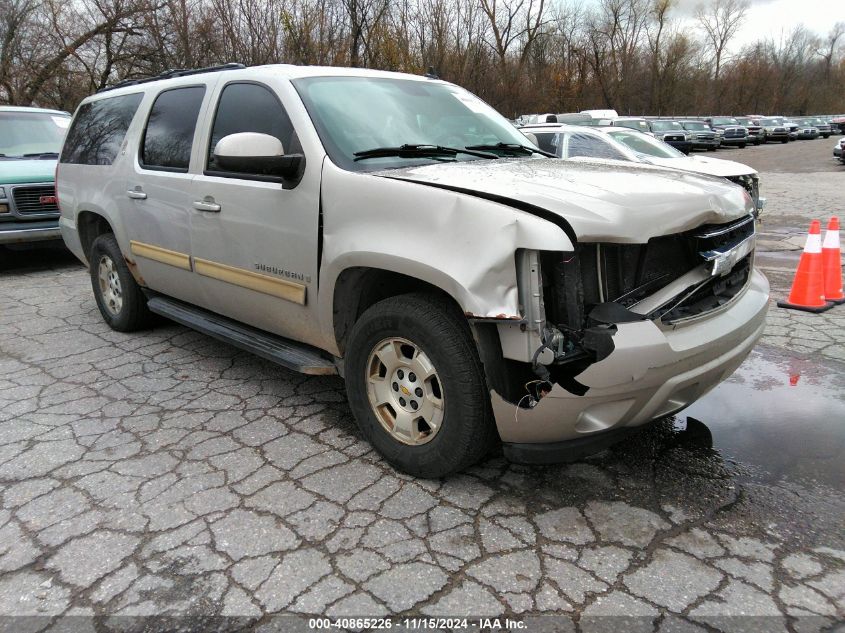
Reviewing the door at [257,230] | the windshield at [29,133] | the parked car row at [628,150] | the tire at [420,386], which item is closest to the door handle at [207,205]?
the door at [257,230]

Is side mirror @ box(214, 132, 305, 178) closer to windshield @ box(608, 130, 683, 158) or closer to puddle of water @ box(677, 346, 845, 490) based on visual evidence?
Result: puddle of water @ box(677, 346, 845, 490)

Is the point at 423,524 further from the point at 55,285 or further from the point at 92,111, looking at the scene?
the point at 55,285

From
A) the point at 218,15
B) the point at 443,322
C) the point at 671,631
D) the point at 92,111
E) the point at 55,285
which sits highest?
the point at 218,15

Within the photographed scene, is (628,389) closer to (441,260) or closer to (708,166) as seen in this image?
(441,260)

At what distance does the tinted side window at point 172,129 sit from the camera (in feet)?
13.3

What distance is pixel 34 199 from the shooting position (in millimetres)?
7887

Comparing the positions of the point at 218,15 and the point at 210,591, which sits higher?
the point at 218,15

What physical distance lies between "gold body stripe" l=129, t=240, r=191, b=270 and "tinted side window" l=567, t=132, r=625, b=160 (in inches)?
255

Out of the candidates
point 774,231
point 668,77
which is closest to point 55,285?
point 774,231

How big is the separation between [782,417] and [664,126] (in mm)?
29038

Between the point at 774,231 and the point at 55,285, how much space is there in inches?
413

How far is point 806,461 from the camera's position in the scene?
123 inches

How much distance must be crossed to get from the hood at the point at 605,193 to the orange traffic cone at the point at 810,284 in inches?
117

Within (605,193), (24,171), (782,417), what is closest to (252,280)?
(605,193)
